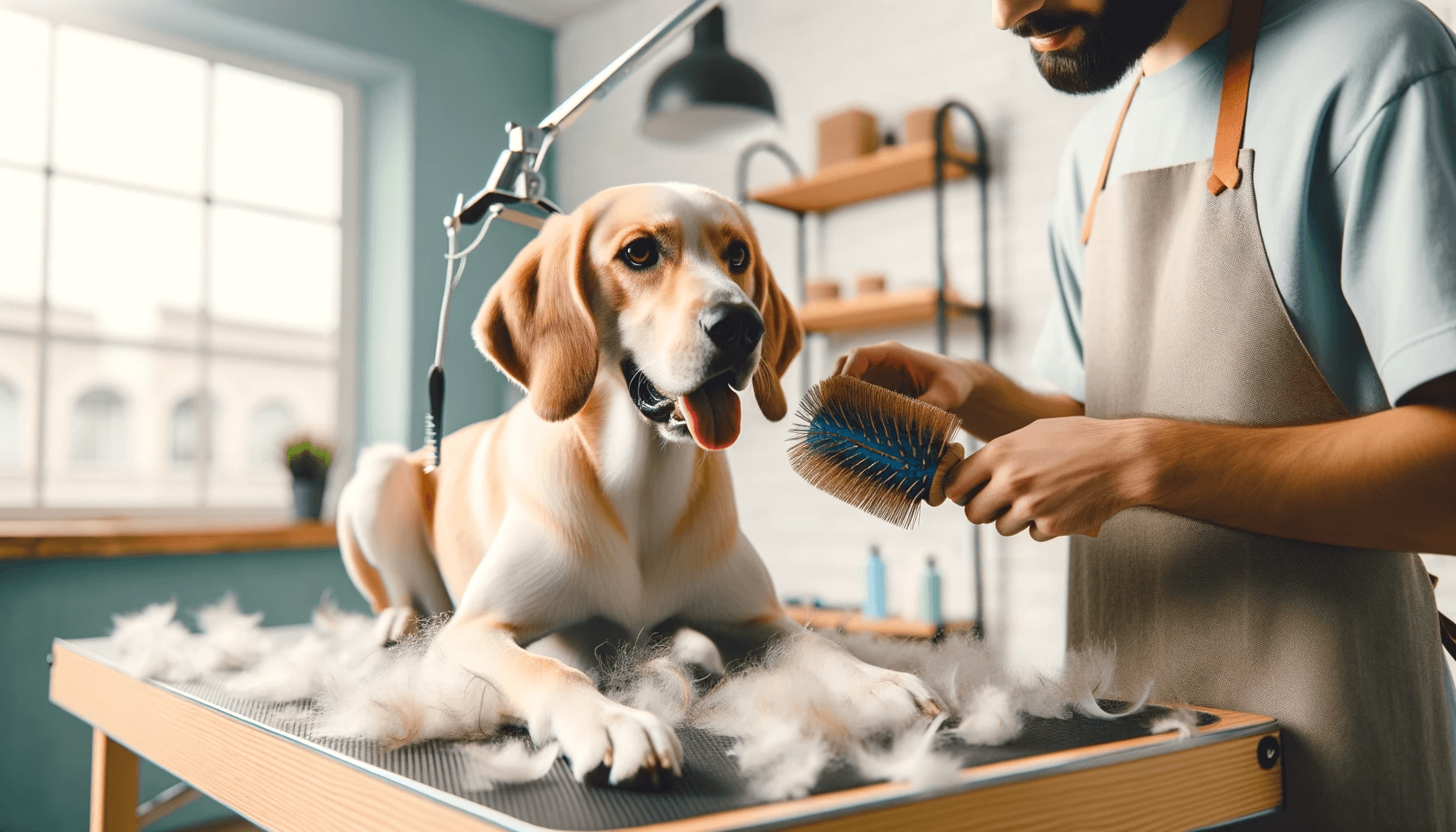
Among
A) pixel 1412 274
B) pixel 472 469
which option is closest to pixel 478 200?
pixel 472 469

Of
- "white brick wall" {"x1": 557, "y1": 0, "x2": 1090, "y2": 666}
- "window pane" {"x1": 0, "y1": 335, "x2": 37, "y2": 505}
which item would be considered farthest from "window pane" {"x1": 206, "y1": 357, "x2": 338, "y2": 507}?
"white brick wall" {"x1": 557, "y1": 0, "x2": 1090, "y2": 666}

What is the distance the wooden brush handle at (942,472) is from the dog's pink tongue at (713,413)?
167 mm

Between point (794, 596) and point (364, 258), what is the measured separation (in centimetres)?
223

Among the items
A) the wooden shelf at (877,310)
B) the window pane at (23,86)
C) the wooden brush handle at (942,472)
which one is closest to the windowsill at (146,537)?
the window pane at (23,86)

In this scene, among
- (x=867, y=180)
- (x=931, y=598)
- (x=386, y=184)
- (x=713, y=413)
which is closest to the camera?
(x=713, y=413)

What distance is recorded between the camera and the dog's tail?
3.42 feet

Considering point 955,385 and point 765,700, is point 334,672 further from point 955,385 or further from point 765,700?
point 955,385

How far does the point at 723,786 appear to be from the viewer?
0.53 m

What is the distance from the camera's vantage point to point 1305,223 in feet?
2.52

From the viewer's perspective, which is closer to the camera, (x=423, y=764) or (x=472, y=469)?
(x=423, y=764)

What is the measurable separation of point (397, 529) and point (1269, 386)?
2.85 ft

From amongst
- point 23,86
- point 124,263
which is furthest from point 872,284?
point 23,86

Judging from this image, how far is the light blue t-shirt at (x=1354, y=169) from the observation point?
662mm

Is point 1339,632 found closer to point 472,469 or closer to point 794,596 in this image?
point 472,469
